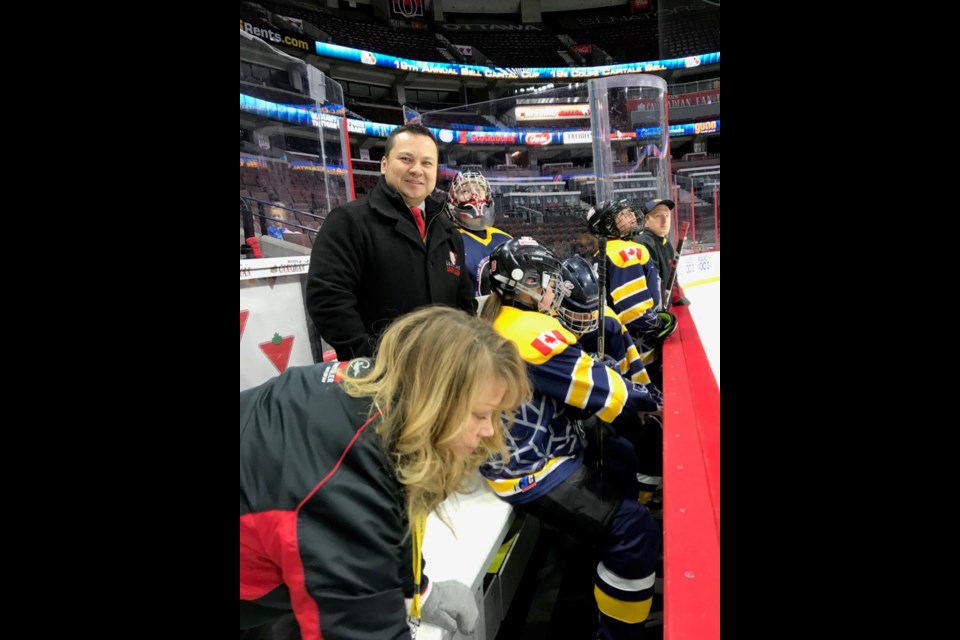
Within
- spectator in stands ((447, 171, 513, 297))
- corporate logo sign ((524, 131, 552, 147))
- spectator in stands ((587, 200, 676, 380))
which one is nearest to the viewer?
spectator in stands ((587, 200, 676, 380))

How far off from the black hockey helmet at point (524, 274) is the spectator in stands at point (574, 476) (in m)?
0.10

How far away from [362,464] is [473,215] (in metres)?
2.46

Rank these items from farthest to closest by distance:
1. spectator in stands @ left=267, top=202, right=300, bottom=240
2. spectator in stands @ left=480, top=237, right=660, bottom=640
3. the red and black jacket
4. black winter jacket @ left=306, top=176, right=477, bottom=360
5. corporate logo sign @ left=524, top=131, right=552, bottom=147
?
1. corporate logo sign @ left=524, top=131, right=552, bottom=147
2. spectator in stands @ left=267, top=202, right=300, bottom=240
3. black winter jacket @ left=306, top=176, right=477, bottom=360
4. spectator in stands @ left=480, top=237, right=660, bottom=640
5. the red and black jacket

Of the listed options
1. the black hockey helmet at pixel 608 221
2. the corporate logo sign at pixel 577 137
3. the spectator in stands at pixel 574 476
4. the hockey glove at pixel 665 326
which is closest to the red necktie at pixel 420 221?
the spectator in stands at pixel 574 476

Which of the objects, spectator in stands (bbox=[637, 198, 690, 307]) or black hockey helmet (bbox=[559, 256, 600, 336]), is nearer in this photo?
black hockey helmet (bbox=[559, 256, 600, 336])

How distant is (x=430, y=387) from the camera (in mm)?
828

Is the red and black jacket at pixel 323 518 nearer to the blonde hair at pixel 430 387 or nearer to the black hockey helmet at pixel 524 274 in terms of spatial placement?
the blonde hair at pixel 430 387

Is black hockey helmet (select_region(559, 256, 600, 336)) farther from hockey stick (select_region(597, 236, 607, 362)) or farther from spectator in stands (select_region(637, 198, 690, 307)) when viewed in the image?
spectator in stands (select_region(637, 198, 690, 307))

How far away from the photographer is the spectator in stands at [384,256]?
1626 millimetres

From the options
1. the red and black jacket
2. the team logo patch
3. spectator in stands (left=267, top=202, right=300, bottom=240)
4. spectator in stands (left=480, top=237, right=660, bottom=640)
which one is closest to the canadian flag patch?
spectator in stands (left=480, top=237, right=660, bottom=640)

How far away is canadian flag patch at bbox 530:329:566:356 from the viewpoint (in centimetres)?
150

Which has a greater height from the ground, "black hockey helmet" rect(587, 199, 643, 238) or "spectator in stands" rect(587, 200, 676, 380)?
"black hockey helmet" rect(587, 199, 643, 238)
